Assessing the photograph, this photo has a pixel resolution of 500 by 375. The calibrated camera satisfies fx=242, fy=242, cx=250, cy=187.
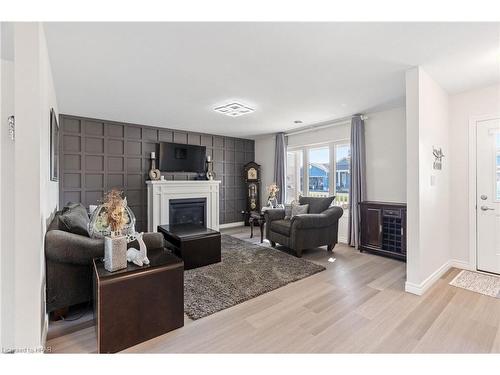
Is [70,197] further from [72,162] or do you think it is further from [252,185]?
[252,185]

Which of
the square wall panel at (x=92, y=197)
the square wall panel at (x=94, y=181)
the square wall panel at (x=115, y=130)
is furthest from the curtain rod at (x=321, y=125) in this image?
the square wall panel at (x=92, y=197)

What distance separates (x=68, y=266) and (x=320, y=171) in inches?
178

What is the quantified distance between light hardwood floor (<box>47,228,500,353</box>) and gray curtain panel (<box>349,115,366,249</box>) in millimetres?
1527

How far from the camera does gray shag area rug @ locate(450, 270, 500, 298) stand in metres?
2.55

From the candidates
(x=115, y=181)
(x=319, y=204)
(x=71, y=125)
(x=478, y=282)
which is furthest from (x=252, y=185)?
(x=478, y=282)

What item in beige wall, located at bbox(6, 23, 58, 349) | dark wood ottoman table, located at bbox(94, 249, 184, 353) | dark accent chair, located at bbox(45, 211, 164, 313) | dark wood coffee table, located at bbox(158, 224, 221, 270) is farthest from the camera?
dark wood coffee table, located at bbox(158, 224, 221, 270)

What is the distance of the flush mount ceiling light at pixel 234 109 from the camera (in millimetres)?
3654

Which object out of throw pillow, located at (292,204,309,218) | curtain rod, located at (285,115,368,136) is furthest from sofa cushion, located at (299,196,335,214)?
curtain rod, located at (285,115,368,136)

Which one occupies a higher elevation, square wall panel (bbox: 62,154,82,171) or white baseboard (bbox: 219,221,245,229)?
square wall panel (bbox: 62,154,82,171)

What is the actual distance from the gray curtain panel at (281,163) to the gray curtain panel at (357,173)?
1753 mm

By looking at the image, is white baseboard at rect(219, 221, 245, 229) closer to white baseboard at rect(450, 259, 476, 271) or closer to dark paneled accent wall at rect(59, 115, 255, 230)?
dark paneled accent wall at rect(59, 115, 255, 230)

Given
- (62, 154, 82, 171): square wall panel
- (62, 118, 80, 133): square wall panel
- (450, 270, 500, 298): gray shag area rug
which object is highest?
(62, 118, 80, 133): square wall panel
